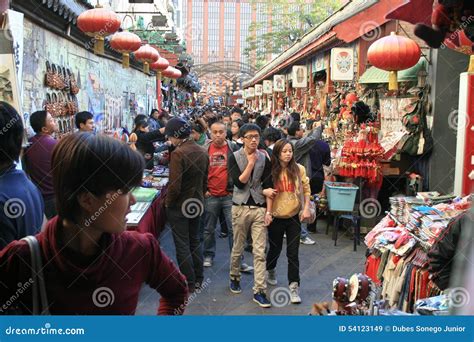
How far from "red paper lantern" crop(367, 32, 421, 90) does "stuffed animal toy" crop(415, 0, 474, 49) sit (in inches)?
131

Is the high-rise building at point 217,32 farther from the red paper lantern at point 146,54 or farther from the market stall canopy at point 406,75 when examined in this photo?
the market stall canopy at point 406,75

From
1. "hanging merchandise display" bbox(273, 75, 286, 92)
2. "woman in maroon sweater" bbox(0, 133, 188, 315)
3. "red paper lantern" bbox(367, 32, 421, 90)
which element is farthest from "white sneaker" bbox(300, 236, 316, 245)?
"hanging merchandise display" bbox(273, 75, 286, 92)

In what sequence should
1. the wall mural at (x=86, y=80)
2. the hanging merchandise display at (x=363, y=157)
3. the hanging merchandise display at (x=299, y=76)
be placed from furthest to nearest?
the hanging merchandise display at (x=299, y=76), the hanging merchandise display at (x=363, y=157), the wall mural at (x=86, y=80)

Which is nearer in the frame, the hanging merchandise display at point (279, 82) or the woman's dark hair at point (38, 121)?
the woman's dark hair at point (38, 121)

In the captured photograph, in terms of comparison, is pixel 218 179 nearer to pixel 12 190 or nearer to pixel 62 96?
pixel 62 96

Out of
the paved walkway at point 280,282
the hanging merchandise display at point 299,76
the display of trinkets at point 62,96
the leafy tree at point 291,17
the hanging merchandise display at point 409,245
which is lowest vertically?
the paved walkway at point 280,282

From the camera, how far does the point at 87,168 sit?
1.65 metres

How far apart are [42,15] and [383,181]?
5857 millimetres

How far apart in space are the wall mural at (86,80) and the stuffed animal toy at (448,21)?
192 inches

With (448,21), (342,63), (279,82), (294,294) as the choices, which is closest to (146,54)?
(342,63)

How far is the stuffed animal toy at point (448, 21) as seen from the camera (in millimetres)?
3443

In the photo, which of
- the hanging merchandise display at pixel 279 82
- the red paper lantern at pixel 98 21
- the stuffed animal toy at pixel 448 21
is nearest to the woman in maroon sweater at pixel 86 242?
the stuffed animal toy at pixel 448 21

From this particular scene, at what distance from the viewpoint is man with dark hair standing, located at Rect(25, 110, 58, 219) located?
17.2 feet

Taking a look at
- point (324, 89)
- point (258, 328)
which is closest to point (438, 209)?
point (258, 328)
